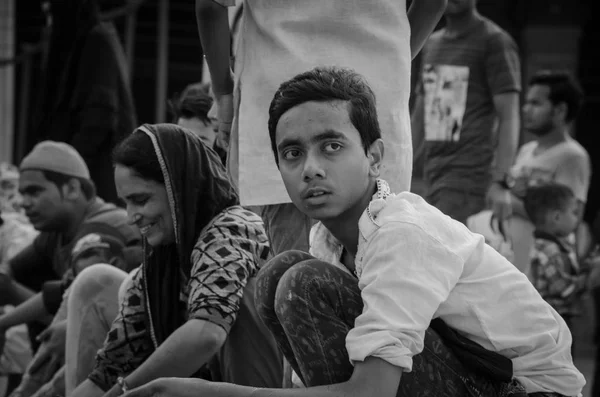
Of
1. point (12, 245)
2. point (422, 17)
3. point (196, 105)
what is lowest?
point (12, 245)

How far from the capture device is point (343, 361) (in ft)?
9.27

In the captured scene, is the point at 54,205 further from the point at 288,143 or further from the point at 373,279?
the point at 373,279

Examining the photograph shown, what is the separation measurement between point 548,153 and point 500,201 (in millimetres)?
1281

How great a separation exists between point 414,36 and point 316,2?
511mm

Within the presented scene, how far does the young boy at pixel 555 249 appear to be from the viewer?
6074mm

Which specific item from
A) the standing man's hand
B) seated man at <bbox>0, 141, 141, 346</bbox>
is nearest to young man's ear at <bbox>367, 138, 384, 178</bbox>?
the standing man's hand

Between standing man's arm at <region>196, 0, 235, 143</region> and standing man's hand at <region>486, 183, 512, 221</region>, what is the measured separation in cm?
199

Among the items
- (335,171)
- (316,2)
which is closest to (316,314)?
(335,171)

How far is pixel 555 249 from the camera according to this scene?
6250mm

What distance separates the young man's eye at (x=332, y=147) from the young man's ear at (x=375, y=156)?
100mm

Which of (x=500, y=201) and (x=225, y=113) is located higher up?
(x=225, y=113)

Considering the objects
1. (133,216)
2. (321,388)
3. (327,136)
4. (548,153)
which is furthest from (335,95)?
(548,153)

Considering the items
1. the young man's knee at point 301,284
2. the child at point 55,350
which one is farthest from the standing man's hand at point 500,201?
the young man's knee at point 301,284

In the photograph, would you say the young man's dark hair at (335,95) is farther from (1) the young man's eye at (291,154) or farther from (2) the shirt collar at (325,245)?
(2) the shirt collar at (325,245)
